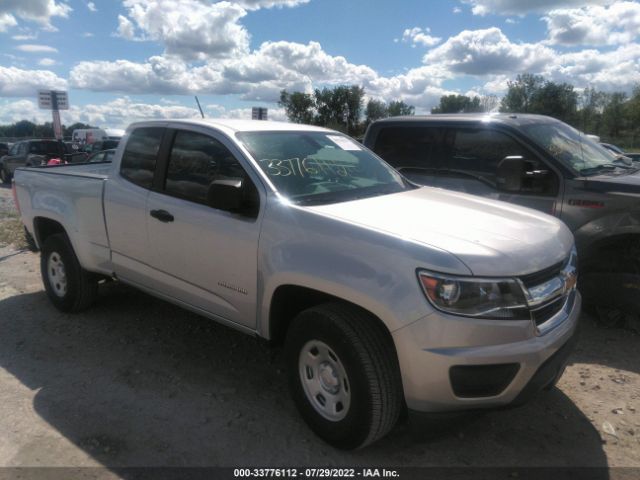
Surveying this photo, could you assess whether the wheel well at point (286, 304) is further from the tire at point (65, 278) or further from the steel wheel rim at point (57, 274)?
the steel wheel rim at point (57, 274)

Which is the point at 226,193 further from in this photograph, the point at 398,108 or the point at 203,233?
the point at 398,108

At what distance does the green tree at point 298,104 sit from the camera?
54.8m

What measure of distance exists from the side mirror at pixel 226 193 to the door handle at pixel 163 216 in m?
0.71

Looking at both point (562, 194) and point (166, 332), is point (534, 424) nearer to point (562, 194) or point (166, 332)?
point (562, 194)

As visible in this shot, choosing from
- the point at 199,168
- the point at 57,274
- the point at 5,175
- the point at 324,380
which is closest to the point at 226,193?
the point at 199,168

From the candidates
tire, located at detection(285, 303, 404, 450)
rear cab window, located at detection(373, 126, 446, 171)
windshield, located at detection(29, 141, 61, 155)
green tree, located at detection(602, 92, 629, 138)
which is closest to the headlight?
tire, located at detection(285, 303, 404, 450)

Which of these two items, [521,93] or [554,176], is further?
[521,93]

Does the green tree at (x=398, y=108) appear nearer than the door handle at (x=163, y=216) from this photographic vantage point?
No

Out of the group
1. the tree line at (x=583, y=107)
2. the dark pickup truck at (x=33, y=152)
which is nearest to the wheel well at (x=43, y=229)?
the dark pickup truck at (x=33, y=152)

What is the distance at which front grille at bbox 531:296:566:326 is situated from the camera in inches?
102

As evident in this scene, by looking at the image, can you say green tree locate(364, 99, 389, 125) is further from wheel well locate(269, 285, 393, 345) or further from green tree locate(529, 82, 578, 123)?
wheel well locate(269, 285, 393, 345)

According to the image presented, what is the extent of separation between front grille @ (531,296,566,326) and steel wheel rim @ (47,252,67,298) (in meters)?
4.26

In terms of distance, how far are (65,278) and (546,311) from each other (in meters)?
4.30

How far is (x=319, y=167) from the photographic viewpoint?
3.62 metres
